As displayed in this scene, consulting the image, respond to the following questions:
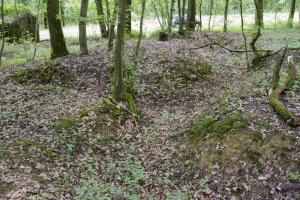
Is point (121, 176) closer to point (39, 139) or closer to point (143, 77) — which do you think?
point (39, 139)

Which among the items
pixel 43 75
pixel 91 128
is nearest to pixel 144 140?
pixel 91 128

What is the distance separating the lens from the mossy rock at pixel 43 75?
43.4 feet

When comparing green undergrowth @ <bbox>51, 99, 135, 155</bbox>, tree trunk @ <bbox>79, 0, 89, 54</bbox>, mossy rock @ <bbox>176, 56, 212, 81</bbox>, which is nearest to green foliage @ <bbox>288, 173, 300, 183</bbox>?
green undergrowth @ <bbox>51, 99, 135, 155</bbox>

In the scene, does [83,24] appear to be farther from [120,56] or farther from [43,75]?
[120,56]

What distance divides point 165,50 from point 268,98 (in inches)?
303

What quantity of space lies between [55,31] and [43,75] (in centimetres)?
254

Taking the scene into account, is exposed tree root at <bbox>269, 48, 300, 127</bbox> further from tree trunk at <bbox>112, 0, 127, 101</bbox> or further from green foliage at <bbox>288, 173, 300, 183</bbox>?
tree trunk at <bbox>112, 0, 127, 101</bbox>

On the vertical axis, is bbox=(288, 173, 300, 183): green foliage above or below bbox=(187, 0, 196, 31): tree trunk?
below

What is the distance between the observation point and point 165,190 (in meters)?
7.40

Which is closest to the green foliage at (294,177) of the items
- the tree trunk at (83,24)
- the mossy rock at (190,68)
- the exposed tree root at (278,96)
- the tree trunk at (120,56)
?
the exposed tree root at (278,96)

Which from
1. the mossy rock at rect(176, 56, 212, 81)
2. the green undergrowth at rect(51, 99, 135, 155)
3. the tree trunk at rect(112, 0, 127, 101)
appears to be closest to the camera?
the green undergrowth at rect(51, 99, 135, 155)

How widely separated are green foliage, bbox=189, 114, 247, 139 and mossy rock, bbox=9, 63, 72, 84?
6148 millimetres

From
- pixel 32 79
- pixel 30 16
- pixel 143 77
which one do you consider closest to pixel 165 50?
pixel 143 77

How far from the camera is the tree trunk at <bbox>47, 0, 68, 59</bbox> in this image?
14620mm
